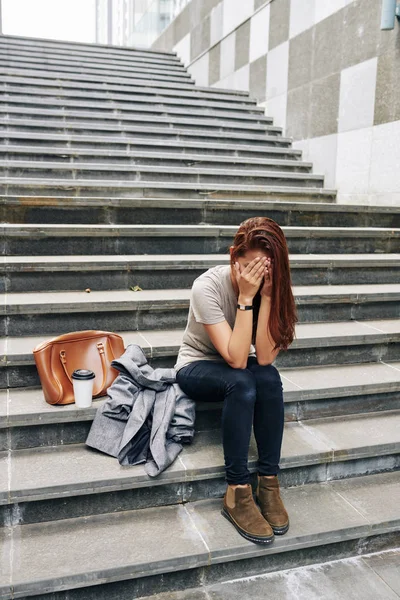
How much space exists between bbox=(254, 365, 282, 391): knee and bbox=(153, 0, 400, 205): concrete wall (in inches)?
133

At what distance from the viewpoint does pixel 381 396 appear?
324cm

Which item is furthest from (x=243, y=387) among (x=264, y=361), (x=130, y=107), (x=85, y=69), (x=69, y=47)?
(x=69, y=47)

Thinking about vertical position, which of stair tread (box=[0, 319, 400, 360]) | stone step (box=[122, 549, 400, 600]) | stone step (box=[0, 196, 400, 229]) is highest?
stone step (box=[0, 196, 400, 229])

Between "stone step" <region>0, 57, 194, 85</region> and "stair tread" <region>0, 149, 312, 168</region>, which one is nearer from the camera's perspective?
"stair tread" <region>0, 149, 312, 168</region>

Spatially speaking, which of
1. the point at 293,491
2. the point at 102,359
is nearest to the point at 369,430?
the point at 293,491

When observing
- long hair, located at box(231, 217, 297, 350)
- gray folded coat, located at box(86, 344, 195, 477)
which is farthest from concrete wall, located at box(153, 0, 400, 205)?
gray folded coat, located at box(86, 344, 195, 477)

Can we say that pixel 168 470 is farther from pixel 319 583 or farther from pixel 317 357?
pixel 317 357

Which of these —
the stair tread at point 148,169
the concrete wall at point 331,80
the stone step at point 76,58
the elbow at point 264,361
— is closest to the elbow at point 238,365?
the elbow at point 264,361

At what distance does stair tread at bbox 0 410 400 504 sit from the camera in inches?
93.0

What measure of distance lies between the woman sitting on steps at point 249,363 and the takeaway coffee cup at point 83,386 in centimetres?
47

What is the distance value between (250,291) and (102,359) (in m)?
0.87

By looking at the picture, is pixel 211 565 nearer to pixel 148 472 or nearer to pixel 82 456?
pixel 148 472

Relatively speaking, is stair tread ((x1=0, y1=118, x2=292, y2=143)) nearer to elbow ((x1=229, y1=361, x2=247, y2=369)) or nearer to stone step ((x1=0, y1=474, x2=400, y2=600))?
elbow ((x1=229, y1=361, x2=247, y2=369))

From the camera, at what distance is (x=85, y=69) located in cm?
837
